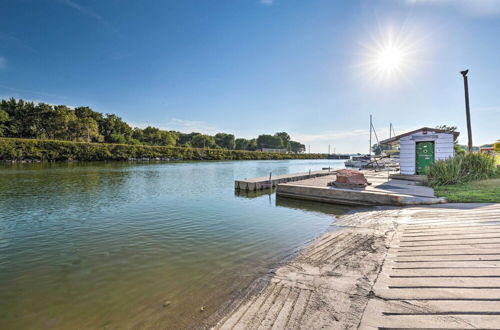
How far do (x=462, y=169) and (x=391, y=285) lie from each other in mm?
14623

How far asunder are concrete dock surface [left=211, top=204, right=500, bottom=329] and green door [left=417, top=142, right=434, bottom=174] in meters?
11.2

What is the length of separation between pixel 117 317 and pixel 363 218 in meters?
7.80

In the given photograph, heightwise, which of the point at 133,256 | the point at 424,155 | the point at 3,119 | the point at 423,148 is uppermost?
the point at 3,119

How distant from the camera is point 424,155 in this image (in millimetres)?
15844

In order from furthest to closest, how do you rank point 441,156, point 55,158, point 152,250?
point 55,158, point 441,156, point 152,250

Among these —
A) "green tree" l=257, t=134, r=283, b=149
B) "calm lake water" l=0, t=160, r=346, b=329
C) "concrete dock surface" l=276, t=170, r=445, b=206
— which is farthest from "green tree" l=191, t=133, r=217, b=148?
"calm lake water" l=0, t=160, r=346, b=329

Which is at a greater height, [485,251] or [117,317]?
[485,251]

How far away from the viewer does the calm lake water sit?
153 inches

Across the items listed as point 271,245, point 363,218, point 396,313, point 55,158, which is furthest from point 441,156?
point 55,158

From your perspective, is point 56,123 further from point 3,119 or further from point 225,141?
point 225,141

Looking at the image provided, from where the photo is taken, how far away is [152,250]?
6.36 m

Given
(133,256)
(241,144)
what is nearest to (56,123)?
(133,256)

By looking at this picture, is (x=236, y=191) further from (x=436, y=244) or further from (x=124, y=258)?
(x=436, y=244)

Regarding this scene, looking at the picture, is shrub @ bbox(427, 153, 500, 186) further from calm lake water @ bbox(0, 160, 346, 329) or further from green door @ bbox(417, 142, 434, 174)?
calm lake water @ bbox(0, 160, 346, 329)
